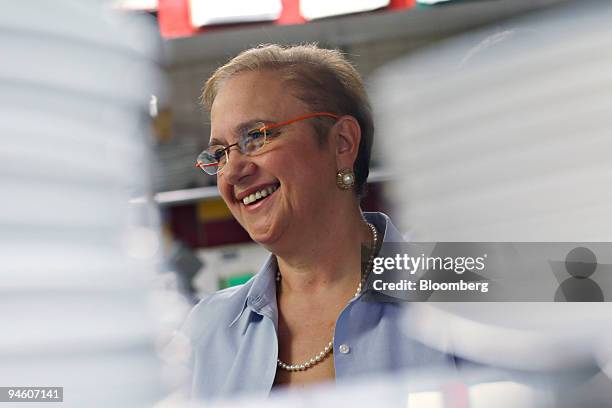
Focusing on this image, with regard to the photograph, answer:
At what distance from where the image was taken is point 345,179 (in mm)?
1573

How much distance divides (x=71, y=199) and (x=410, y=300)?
0.71 m

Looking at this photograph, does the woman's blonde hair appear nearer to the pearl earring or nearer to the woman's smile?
the pearl earring

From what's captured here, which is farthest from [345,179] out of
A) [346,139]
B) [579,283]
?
[579,283]

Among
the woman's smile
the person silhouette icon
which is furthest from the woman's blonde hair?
the person silhouette icon

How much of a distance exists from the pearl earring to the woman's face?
1 centimetres

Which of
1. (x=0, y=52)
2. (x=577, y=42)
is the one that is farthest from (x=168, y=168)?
(x=577, y=42)

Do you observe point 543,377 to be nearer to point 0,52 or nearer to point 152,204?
point 152,204

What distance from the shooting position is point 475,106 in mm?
1525

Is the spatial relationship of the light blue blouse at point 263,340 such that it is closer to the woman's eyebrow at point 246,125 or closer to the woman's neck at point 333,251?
the woman's neck at point 333,251

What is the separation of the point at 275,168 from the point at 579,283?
60 centimetres

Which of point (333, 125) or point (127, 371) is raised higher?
point (333, 125)

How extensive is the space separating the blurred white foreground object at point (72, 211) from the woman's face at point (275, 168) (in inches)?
8.1

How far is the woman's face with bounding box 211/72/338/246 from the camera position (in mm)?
1556

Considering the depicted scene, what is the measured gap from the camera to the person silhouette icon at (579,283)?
1.51m
